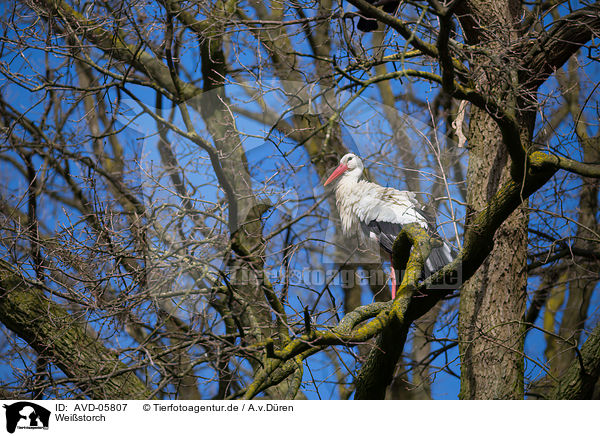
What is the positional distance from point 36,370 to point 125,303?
0.92 metres

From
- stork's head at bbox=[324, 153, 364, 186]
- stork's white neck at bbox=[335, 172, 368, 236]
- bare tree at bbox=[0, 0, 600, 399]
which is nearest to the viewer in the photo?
bare tree at bbox=[0, 0, 600, 399]

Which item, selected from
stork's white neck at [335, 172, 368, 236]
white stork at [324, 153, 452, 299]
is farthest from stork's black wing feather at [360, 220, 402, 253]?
stork's white neck at [335, 172, 368, 236]

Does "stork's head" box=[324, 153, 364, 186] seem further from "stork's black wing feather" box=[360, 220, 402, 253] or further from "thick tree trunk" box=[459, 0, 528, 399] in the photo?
"thick tree trunk" box=[459, 0, 528, 399]

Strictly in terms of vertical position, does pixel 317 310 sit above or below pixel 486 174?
below

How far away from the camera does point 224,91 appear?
4.56 meters

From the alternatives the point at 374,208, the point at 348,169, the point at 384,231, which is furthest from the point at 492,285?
the point at 348,169

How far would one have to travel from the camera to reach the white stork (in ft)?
12.8

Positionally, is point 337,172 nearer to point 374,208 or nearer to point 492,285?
point 374,208
